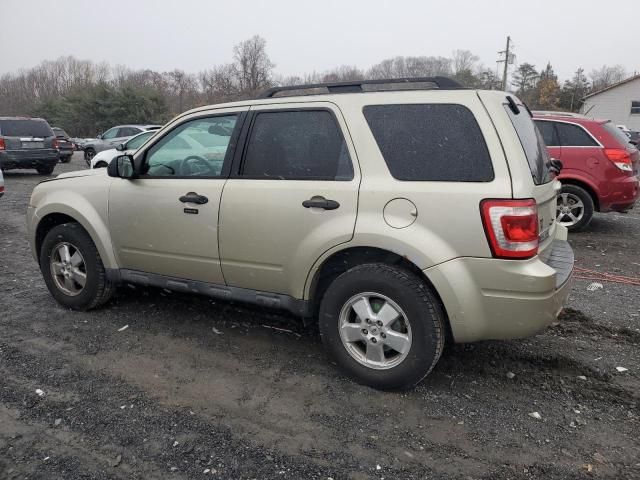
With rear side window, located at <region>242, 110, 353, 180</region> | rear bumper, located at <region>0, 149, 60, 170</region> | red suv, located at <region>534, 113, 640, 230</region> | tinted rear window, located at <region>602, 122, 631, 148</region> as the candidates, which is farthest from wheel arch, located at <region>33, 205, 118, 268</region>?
rear bumper, located at <region>0, 149, 60, 170</region>

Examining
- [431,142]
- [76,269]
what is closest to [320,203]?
[431,142]

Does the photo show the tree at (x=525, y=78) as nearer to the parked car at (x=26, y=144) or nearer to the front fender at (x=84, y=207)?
the parked car at (x=26, y=144)

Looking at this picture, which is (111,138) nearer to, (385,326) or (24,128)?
(24,128)

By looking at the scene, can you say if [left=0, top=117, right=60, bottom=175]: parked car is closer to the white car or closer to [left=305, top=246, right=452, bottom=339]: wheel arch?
the white car

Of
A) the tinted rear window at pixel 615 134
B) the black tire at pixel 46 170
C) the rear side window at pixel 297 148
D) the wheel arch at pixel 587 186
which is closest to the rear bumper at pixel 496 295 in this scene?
the rear side window at pixel 297 148

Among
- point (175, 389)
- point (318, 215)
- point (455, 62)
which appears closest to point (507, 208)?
point (318, 215)

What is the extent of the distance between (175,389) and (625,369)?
3.09m

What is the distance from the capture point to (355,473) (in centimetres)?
249

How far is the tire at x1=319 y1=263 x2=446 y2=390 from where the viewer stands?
2980 mm

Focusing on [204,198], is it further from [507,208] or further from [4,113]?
[4,113]

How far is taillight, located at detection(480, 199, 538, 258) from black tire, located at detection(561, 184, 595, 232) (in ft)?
18.9

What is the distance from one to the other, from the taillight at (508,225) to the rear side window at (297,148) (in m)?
0.89

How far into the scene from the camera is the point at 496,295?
2.85 metres

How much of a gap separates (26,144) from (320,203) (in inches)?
584
